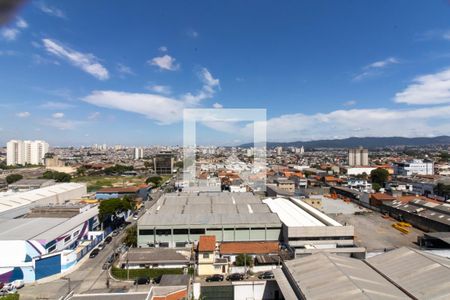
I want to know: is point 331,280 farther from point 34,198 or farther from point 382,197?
point 34,198

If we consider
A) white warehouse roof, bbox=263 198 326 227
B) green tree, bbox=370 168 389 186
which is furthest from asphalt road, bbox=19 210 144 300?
green tree, bbox=370 168 389 186

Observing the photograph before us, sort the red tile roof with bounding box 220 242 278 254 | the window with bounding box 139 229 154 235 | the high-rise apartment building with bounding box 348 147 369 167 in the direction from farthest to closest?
the high-rise apartment building with bounding box 348 147 369 167, the window with bounding box 139 229 154 235, the red tile roof with bounding box 220 242 278 254

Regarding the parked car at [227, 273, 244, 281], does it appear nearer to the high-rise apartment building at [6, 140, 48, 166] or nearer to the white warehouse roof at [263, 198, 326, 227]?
the white warehouse roof at [263, 198, 326, 227]

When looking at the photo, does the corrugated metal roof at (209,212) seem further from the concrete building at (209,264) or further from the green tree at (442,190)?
the green tree at (442,190)

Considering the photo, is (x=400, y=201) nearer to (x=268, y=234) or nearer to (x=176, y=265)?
(x=268, y=234)

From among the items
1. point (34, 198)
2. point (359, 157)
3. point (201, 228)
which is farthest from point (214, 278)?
point (359, 157)
